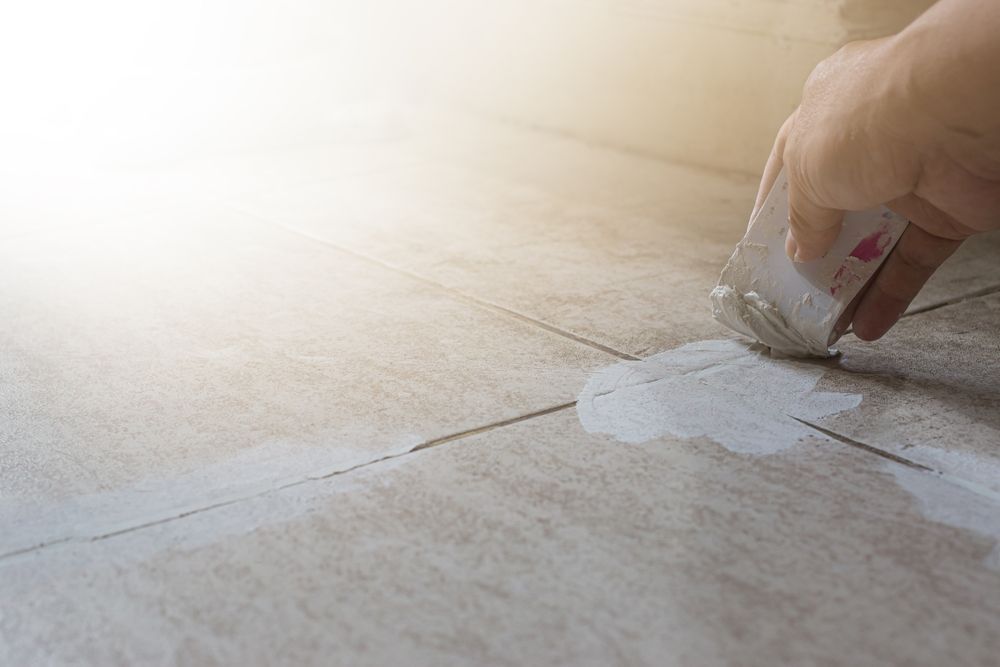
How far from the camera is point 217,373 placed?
1.87 meters

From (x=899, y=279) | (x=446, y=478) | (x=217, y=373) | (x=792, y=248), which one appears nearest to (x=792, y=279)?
(x=792, y=248)

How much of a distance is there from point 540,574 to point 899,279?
951mm

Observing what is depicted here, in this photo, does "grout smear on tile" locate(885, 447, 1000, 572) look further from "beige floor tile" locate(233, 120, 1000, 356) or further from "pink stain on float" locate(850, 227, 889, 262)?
"beige floor tile" locate(233, 120, 1000, 356)

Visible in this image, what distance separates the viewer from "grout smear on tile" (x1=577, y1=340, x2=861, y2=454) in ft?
5.23

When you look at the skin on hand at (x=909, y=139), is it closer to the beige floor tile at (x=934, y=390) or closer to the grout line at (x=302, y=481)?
the beige floor tile at (x=934, y=390)

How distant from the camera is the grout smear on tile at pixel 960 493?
4.33 feet

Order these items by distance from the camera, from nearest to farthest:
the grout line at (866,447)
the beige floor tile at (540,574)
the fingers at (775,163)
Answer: the beige floor tile at (540,574)
the grout line at (866,447)
the fingers at (775,163)

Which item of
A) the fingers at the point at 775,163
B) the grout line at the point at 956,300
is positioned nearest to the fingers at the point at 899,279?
the fingers at the point at 775,163

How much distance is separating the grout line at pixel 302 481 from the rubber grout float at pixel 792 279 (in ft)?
1.38

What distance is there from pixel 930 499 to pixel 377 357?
3.33ft

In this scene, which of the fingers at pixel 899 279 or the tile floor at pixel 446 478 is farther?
the fingers at pixel 899 279

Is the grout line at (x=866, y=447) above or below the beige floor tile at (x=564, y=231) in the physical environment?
above

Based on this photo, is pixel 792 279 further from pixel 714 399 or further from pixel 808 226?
pixel 714 399

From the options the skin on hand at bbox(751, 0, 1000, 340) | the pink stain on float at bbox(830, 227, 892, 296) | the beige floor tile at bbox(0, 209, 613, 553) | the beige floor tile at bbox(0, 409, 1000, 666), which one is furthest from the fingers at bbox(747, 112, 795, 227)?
the beige floor tile at bbox(0, 409, 1000, 666)
